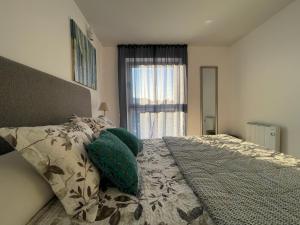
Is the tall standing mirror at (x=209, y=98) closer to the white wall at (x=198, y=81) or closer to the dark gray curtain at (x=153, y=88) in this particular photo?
the white wall at (x=198, y=81)

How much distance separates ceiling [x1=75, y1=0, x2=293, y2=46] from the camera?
→ 2.48 meters

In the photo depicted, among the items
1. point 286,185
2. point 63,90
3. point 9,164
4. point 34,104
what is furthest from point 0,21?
point 286,185

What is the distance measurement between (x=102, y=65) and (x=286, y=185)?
3.74 metres

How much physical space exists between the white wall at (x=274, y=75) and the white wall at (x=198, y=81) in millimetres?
342

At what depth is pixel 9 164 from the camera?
0.80m

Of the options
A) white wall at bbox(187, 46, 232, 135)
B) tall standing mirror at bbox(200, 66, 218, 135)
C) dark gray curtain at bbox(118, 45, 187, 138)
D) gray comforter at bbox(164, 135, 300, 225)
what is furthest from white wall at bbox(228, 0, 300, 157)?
gray comforter at bbox(164, 135, 300, 225)

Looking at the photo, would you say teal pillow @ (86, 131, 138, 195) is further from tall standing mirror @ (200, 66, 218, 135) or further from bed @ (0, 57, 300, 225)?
tall standing mirror @ (200, 66, 218, 135)

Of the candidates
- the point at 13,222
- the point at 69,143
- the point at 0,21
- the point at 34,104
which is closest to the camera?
the point at 13,222

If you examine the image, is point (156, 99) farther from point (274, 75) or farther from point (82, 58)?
point (274, 75)

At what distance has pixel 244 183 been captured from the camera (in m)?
1.07

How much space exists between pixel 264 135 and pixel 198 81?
1.74m

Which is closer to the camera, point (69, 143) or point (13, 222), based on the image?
point (13, 222)

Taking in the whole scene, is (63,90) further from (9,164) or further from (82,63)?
(9,164)

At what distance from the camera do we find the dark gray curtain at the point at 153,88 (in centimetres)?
402
